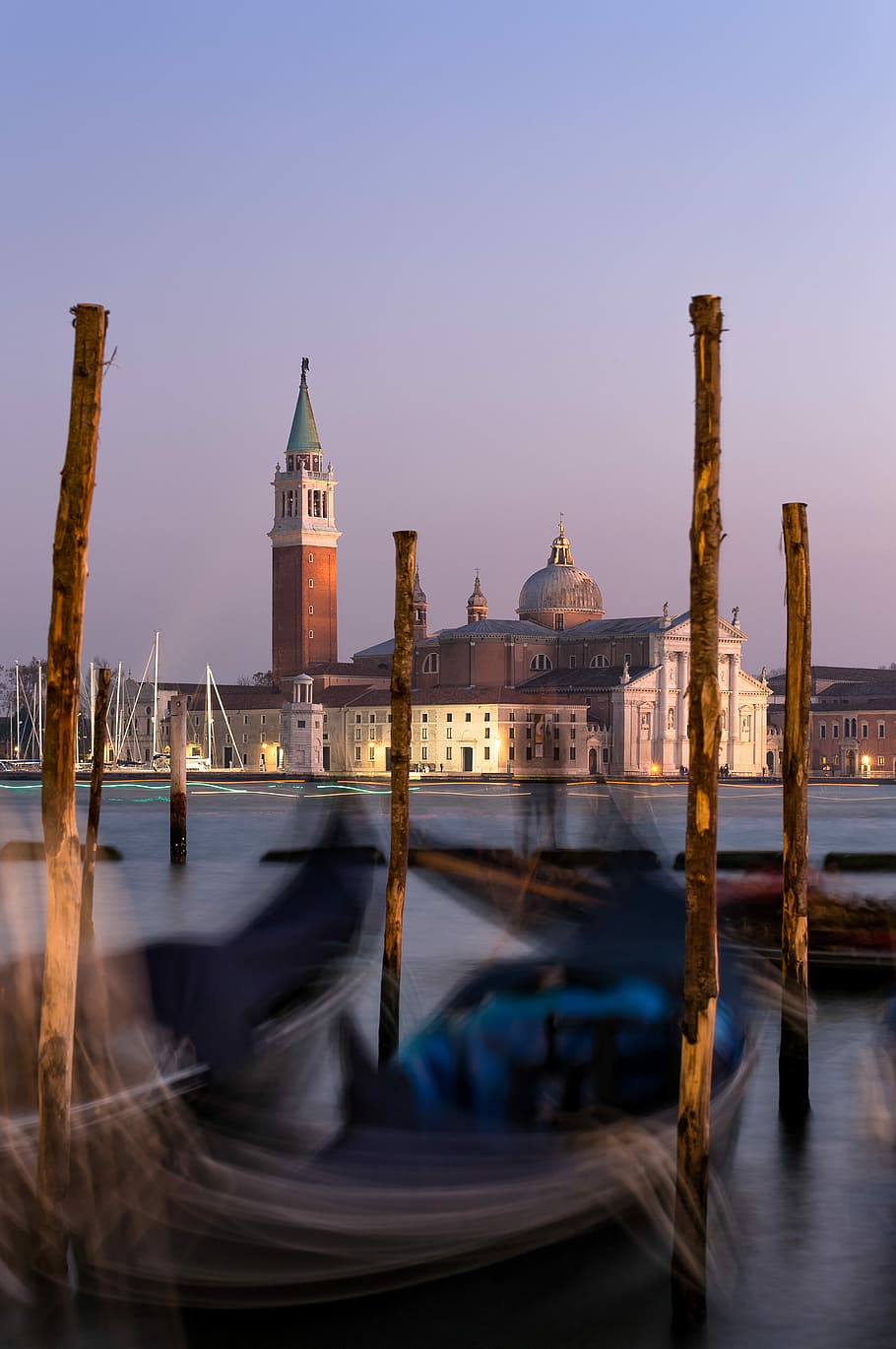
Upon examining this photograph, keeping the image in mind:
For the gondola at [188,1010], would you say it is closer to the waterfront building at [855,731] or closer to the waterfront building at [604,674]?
the waterfront building at [604,674]

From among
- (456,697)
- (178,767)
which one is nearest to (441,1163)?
(178,767)

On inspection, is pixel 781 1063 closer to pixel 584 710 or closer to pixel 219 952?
pixel 219 952

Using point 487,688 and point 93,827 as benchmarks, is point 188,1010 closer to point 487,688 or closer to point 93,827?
point 93,827

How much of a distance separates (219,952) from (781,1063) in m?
2.84

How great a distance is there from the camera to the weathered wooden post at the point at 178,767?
72.1 feet

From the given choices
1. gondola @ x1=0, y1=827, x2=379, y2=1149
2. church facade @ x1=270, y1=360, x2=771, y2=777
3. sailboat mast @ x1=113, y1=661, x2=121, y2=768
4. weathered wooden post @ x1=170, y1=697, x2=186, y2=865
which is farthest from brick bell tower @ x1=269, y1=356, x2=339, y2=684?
gondola @ x1=0, y1=827, x2=379, y2=1149

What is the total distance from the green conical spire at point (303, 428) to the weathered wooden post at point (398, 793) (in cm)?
6719

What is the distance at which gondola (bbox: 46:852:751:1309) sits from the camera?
5.47m

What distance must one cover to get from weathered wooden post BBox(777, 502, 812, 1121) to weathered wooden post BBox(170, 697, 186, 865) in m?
13.8

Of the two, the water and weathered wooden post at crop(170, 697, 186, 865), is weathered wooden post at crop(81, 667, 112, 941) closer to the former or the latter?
the water

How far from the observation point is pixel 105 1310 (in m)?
5.29

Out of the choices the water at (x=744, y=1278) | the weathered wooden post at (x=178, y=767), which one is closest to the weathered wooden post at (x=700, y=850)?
the water at (x=744, y=1278)

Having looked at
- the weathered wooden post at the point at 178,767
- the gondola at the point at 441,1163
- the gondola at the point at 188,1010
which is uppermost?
the weathered wooden post at the point at 178,767

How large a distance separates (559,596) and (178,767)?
5990cm
